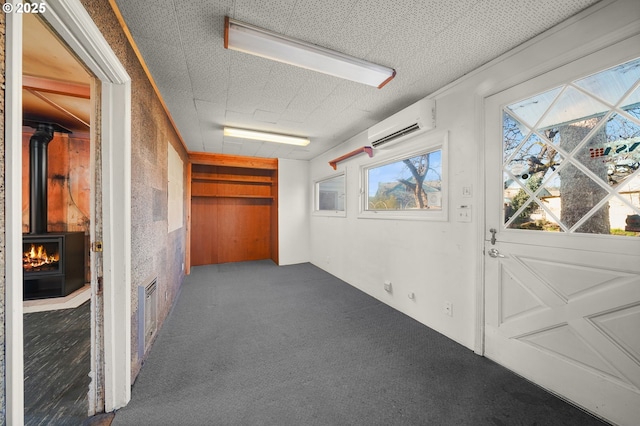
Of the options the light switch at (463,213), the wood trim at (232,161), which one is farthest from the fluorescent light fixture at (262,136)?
the light switch at (463,213)

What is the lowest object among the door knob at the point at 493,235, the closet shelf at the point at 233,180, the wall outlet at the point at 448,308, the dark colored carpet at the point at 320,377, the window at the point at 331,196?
the dark colored carpet at the point at 320,377

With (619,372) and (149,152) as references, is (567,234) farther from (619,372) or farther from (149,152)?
(149,152)

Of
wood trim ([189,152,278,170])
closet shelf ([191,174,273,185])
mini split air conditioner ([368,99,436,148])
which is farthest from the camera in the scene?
closet shelf ([191,174,273,185])

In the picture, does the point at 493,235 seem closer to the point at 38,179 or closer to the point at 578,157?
the point at 578,157

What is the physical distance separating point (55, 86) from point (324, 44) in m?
2.45

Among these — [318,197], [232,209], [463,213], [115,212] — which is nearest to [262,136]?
[318,197]

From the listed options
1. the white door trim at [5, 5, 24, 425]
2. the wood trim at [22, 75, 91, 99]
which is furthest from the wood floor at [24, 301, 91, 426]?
the wood trim at [22, 75, 91, 99]

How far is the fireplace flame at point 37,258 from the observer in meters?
3.02

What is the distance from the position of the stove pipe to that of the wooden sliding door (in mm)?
2061

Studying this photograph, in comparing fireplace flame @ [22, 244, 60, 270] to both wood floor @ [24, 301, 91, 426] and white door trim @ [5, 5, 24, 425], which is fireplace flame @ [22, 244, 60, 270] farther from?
white door trim @ [5, 5, 24, 425]

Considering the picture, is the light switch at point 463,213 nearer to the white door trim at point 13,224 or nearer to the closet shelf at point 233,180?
the white door trim at point 13,224

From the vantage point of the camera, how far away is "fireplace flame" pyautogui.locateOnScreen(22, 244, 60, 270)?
3.02 m

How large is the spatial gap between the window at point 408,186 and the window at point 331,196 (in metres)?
0.74

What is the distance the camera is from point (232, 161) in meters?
5.05
